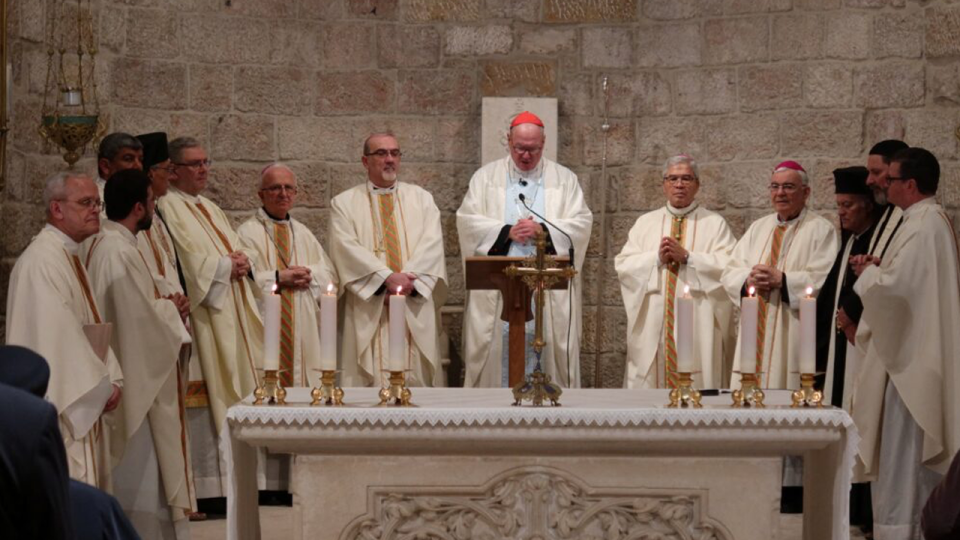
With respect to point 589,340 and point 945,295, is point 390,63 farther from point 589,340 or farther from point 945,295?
point 945,295

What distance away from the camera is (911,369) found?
7289 mm

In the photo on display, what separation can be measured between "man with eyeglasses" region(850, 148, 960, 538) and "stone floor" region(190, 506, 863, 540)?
1.68 feet

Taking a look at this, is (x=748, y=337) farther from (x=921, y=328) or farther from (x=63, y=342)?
(x=63, y=342)

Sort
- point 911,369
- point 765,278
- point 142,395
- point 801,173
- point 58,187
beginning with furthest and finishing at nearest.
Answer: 1. point 801,173
2. point 765,278
3. point 911,369
4. point 142,395
5. point 58,187

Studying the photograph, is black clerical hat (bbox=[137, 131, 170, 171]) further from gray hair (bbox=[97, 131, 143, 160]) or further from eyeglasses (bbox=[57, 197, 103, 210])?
eyeglasses (bbox=[57, 197, 103, 210])

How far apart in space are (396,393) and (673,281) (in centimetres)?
429

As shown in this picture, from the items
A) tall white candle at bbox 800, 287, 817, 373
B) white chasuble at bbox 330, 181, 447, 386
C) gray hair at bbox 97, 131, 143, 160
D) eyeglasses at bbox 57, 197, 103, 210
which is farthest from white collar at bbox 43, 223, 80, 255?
tall white candle at bbox 800, 287, 817, 373

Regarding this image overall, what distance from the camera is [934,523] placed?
3658 millimetres

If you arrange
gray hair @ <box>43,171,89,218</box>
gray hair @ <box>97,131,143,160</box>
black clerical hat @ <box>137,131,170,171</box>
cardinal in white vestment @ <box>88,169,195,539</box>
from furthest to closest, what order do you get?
black clerical hat @ <box>137,131,170,171</box>, gray hair @ <box>97,131,143,160</box>, cardinal in white vestment @ <box>88,169,195,539</box>, gray hair @ <box>43,171,89,218</box>

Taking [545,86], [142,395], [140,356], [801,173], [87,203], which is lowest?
[142,395]

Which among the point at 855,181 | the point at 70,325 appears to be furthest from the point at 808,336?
the point at 855,181

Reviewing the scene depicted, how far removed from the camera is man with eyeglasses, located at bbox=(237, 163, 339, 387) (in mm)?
8898

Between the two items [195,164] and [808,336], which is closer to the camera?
[808,336]

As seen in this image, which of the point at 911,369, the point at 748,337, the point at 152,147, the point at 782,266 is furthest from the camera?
the point at 782,266
